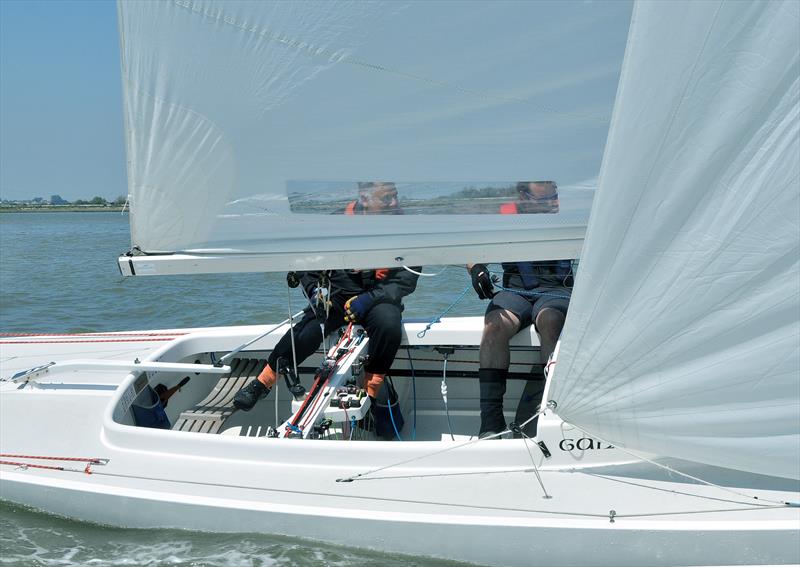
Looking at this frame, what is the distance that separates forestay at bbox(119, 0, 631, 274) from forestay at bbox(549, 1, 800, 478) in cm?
46

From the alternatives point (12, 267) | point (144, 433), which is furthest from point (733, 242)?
point (12, 267)

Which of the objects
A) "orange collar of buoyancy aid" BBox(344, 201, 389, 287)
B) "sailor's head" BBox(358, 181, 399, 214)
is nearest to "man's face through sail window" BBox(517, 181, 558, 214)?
"sailor's head" BBox(358, 181, 399, 214)

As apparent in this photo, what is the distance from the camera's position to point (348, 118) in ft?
9.08

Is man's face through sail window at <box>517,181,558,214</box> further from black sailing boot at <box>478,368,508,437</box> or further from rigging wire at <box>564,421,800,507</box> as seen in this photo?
black sailing boot at <box>478,368,508,437</box>

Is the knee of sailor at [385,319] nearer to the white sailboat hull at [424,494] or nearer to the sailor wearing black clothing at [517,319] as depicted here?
the sailor wearing black clothing at [517,319]

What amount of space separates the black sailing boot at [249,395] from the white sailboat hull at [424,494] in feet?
1.65

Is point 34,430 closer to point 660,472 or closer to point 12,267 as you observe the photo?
point 660,472

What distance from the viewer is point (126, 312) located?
986 cm

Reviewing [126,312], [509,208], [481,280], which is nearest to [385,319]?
[481,280]

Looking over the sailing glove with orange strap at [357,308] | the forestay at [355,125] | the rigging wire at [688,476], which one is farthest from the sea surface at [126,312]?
the forestay at [355,125]

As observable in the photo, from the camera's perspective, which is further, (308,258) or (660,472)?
(308,258)

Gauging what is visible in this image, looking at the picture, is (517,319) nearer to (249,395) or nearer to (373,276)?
(373,276)

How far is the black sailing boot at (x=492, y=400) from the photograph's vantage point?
330 centimetres

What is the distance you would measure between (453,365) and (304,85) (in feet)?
6.27
